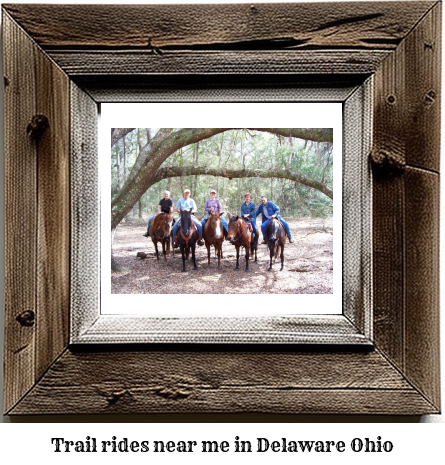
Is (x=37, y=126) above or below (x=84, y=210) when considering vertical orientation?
above

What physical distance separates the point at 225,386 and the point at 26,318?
385mm

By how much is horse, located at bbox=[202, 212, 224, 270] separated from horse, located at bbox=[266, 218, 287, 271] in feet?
0.30

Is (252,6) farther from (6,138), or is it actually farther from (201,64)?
(6,138)

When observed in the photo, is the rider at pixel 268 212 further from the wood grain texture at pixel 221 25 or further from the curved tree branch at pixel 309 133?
the wood grain texture at pixel 221 25

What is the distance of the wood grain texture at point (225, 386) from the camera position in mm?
749

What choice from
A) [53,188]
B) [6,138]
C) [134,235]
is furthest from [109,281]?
[6,138]

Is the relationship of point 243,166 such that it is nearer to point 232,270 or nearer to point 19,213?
point 232,270

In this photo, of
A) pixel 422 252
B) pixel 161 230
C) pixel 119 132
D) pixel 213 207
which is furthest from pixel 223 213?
pixel 422 252

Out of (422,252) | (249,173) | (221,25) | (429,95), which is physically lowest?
(422,252)

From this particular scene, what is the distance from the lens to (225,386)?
29.5 inches

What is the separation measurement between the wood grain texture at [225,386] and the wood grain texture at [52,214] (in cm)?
5

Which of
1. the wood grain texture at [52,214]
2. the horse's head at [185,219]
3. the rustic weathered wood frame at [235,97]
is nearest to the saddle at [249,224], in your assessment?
the horse's head at [185,219]

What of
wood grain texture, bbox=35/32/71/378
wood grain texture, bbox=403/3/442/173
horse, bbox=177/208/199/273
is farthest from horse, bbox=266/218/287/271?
wood grain texture, bbox=35/32/71/378

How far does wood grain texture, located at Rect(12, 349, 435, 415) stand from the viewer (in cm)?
75
